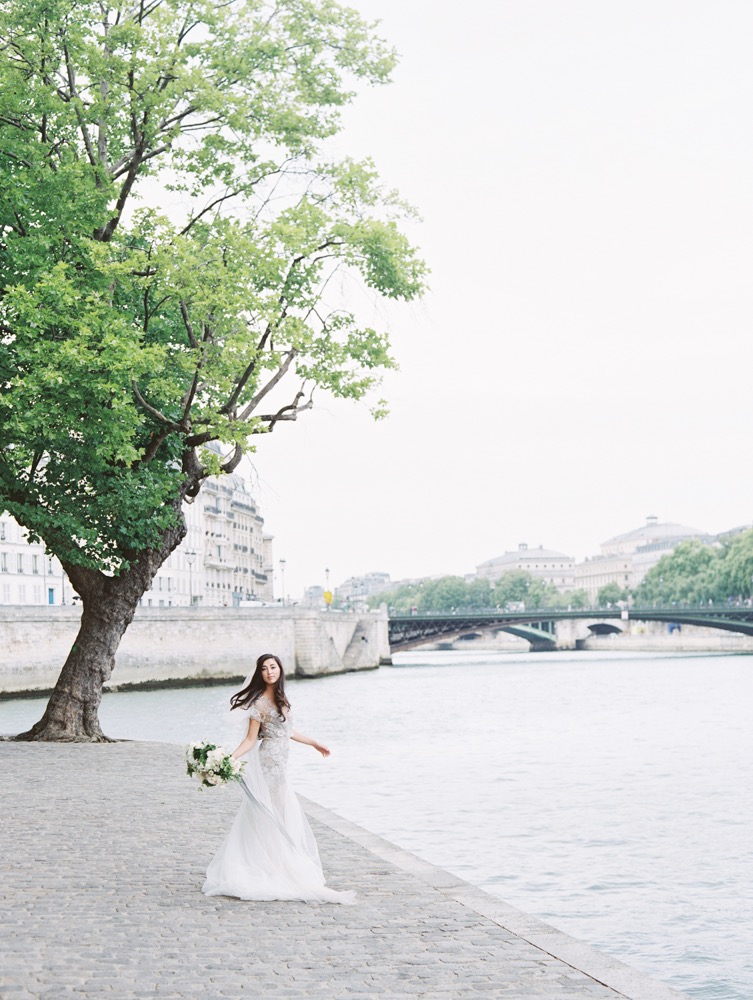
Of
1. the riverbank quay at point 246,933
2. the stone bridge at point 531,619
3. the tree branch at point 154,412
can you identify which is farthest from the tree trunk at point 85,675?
the stone bridge at point 531,619

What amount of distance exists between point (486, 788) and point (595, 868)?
8071 mm

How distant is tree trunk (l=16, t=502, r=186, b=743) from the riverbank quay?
9996 millimetres

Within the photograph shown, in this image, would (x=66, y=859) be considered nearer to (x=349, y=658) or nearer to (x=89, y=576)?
(x=89, y=576)

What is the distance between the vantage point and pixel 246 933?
8.64 metres

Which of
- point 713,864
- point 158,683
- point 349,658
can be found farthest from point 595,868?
point 349,658

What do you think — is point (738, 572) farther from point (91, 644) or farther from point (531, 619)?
point (91, 644)

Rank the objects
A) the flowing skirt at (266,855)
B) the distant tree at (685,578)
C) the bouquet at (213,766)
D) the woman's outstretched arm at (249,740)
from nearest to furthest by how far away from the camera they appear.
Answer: the flowing skirt at (266,855) < the bouquet at (213,766) < the woman's outstretched arm at (249,740) < the distant tree at (685,578)

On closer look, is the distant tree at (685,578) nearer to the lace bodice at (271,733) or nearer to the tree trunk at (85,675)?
the tree trunk at (85,675)

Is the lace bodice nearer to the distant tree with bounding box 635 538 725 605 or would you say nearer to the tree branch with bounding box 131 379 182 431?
the tree branch with bounding box 131 379 182 431

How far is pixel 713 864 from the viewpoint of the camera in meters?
15.6

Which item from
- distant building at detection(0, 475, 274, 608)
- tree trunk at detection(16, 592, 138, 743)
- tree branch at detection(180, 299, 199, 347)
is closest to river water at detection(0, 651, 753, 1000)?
tree trunk at detection(16, 592, 138, 743)

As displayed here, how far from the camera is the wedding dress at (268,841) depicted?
9.81m

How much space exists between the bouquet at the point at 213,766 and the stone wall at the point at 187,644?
4652 cm

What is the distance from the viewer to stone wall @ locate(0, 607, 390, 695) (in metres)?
56.0
